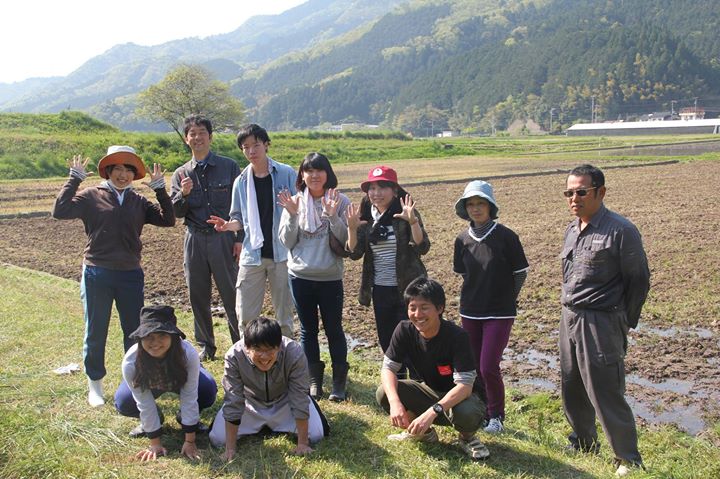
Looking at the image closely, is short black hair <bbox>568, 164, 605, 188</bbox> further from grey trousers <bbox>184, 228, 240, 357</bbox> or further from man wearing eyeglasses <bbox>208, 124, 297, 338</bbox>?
grey trousers <bbox>184, 228, 240, 357</bbox>

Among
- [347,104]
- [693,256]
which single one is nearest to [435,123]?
[347,104]

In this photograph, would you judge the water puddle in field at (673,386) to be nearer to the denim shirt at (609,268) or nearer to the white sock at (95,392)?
the denim shirt at (609,268)

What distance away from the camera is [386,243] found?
4.57 meters

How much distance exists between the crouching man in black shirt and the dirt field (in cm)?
200

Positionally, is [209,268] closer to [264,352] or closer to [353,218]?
[353,218]

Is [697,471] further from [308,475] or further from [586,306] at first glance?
[308,475]

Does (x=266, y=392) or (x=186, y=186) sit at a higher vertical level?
(x=186, y=186)

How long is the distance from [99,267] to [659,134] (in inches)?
3133

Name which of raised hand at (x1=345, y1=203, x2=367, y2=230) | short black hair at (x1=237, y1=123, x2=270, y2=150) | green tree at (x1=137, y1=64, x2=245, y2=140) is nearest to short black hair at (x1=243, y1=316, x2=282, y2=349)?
raised hand at (x1=345, y1=203, x2=367, y2=230)

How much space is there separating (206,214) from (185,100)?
5328 cm

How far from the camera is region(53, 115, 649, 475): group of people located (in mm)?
3730

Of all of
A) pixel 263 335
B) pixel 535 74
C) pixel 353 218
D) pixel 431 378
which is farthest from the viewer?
pixel 535 74

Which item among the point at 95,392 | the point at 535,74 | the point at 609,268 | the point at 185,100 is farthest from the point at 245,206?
the point at 535,74

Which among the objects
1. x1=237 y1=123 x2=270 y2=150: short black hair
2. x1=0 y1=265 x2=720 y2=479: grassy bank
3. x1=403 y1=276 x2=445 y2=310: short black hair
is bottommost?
x1=0 y1=265 x2=720 y2=479: grassy bank
